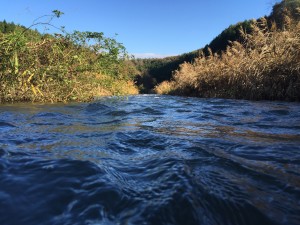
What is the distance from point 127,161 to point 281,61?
333 inches

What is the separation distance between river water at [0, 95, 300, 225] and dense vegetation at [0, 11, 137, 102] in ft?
13.0

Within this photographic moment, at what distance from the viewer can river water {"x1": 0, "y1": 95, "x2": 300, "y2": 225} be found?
5.45ft

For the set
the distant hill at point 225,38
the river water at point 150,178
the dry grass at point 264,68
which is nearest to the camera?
the river water at point 150,178

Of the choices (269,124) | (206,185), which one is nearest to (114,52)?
(269,124)

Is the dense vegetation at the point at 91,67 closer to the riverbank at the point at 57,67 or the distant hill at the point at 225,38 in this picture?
the riverbank at the point at 57,67

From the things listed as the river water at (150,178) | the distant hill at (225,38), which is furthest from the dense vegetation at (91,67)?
the river water at (150,178)

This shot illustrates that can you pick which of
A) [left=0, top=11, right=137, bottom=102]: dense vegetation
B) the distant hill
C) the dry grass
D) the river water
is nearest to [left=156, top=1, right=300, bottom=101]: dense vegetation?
the dry grass

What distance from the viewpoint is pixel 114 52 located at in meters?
9.40

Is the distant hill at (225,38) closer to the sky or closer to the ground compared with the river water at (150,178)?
closer to the sky

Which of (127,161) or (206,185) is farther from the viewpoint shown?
(127,161)

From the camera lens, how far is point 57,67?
761 cm

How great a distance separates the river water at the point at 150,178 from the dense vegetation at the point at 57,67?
156 inches

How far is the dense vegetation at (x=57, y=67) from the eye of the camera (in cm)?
747

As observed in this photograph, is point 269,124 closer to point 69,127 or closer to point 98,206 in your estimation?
point 69,127
